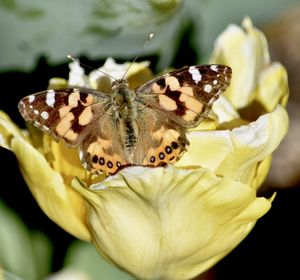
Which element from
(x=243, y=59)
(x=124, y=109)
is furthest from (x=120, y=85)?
(x=243, y=59)

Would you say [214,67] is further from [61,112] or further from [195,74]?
[61,112]

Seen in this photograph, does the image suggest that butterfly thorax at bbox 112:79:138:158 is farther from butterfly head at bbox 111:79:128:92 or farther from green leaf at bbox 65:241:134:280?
green leaf at bbox 65:241:134:280

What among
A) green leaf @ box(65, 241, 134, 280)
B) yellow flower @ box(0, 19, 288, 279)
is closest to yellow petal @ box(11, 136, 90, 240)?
yellow flower @ box(0, 19, 288, 279)

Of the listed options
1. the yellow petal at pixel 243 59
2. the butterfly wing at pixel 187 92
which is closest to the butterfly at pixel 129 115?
the butterfly wing at pixel 187 92

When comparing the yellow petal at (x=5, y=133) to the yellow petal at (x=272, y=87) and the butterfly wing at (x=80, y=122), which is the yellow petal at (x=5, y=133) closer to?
the butterfly wing at (x=80, y=122)

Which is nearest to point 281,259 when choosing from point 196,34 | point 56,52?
point 196,34

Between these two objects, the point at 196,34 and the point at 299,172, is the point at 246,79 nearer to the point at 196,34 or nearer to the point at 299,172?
the point at 196,34

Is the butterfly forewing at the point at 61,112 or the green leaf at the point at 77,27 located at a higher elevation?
the green leaf at the point at 77,27
